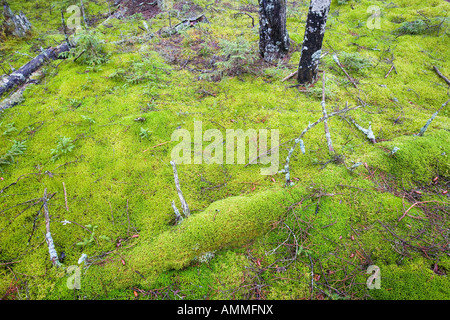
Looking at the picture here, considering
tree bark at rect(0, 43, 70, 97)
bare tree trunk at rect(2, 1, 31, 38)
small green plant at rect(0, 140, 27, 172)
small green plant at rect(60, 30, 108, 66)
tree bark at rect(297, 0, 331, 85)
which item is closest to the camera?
small green plant at rect(0, 140, 27, 172)

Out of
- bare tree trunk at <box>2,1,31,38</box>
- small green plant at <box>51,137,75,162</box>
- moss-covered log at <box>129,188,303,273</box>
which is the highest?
bare tree trunk at <box>2,1,31,38</box>

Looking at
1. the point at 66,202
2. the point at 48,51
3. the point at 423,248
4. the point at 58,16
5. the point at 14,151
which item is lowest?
the point at 423,248

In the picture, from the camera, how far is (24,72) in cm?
644

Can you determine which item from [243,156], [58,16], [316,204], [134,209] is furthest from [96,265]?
[58,16]

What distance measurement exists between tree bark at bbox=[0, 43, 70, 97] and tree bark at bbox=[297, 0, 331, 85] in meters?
8.05

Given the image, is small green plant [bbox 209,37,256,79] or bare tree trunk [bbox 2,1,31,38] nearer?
small green plant [bbox 209,37,256,79]

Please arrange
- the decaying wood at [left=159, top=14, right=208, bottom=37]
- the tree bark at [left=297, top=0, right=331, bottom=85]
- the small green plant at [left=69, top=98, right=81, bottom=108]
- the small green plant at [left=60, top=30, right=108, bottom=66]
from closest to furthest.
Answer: the tree bark at [left=297, top=0, right=331, bottom=85]
the small green plant at [left=69, top=98, right=81, bottom=108]
the small green plant at [left=60, top=30, right=108, bottom=66]
the decaying wood at [left=159, top=14, right=208, bottom=37]

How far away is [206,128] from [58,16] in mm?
12189

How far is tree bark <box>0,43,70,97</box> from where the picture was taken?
6.04 m

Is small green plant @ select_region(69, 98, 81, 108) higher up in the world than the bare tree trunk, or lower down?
lower down

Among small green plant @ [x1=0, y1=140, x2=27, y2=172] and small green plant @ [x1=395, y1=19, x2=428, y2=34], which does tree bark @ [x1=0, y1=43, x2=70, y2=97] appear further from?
small green plant @ [x1=395, y1=19, x2=428, y2=34]

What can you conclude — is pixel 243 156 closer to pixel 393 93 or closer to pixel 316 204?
pixel 316 204

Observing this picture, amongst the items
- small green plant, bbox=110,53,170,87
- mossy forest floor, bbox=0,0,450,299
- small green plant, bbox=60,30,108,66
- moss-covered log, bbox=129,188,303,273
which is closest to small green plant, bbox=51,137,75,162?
mossy forest floor, bbox=0,0,450,299
